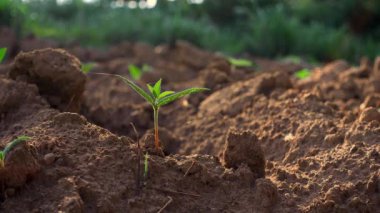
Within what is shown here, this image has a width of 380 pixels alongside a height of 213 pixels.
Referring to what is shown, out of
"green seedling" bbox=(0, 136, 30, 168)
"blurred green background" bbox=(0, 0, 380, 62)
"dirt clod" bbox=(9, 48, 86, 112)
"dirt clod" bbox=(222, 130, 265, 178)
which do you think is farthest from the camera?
"blurred green background" bbox=(0, 0, 380, 62)

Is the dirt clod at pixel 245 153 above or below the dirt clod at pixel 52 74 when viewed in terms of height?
below

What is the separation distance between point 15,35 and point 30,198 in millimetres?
5289

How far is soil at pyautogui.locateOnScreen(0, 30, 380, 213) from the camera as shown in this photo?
76.0 inches

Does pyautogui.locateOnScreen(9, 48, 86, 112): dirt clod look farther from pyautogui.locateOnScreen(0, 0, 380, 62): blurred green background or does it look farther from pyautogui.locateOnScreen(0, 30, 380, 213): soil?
pyautogui.locateOnScreen(0, 0, 380, 62): blurred green background

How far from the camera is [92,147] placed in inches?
83.7

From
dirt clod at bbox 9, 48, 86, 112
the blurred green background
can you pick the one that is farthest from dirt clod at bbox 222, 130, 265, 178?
the blurred green background

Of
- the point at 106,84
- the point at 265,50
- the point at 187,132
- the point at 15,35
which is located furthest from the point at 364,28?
the point at 187,132

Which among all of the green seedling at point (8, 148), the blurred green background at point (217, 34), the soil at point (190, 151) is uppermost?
the green seedling at point (8, 148)

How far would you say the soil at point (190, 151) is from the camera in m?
1.93

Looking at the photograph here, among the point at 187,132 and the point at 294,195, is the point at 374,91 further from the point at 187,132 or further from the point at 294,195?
the point at 294,195

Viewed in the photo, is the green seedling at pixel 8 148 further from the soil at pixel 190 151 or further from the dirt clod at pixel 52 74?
the dirt clod at pixel 52 74

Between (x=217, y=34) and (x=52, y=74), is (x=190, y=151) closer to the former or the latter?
(x=52, y=74)

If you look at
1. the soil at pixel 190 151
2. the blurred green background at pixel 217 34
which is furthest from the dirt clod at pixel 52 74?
the blurred green background at pixel 217 34

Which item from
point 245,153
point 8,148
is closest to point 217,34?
point 245,153
